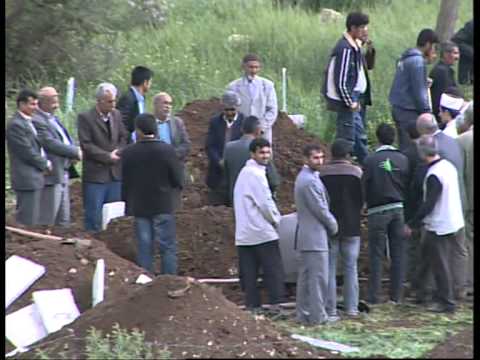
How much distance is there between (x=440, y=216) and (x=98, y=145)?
3.85 meters

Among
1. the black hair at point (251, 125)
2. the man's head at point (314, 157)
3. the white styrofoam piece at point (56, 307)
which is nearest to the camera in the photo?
the white styrofoam piece at point (56, 307)

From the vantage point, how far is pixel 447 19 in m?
23.0

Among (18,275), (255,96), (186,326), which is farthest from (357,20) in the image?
(186,326)

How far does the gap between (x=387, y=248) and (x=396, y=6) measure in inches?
694

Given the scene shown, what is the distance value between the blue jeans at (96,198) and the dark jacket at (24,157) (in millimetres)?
748

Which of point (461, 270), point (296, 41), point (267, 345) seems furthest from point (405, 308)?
point (296, 41)

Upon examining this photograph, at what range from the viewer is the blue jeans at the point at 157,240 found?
12.6m

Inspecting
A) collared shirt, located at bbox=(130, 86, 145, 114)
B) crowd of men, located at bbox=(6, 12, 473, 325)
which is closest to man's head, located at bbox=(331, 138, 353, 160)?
crowd of men, located at bbox=(6, 12, 473, 325)

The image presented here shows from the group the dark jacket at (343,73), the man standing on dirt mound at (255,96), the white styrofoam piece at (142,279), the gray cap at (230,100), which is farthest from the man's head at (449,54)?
the white styrofoam piece at (142,279)

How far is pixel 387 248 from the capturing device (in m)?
12.8

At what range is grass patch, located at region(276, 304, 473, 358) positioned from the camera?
10414 millimetres

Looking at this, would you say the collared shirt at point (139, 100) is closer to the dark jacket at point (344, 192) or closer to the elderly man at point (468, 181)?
the dark jacket at point (344, 192)

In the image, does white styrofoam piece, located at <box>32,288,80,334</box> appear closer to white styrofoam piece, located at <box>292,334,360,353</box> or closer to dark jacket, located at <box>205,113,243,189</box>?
white styrofoam piece, located at <box>292,334,360,353</box>
